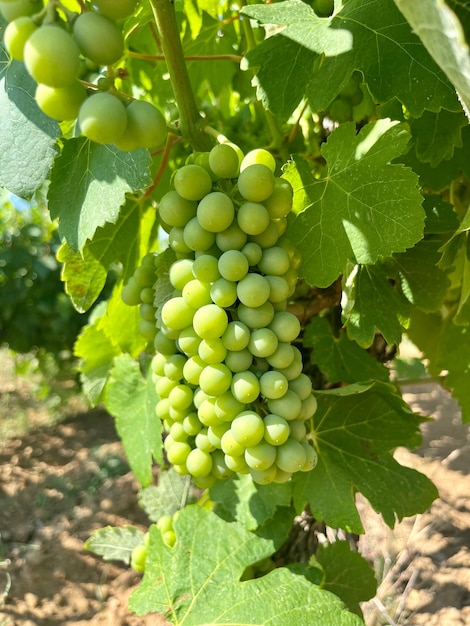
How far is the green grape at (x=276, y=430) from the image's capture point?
69 cm

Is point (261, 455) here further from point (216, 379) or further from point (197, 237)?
point (197, 237)

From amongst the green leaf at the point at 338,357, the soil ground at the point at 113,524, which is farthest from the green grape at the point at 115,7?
the soil ground at the point at 113,524

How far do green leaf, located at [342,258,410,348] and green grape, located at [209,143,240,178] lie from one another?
30 centimetres

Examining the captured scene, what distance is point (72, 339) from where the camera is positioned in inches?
206

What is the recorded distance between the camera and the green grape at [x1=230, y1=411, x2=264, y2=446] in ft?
2.26

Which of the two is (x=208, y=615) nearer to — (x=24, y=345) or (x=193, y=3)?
(x=193, y=3)

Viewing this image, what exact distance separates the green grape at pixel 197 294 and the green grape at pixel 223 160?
0.14 meters

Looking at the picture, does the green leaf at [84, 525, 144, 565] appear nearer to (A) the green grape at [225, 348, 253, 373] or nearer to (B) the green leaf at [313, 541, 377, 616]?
(B) the green leaf at [313, 541, 377, 616]

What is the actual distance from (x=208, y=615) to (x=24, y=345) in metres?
4.44

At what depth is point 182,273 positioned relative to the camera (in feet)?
2.48

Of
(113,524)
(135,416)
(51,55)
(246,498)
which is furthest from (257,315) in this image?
(113,524)

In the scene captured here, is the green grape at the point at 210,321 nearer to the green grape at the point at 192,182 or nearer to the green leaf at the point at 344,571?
the green grape at the point at 192,182

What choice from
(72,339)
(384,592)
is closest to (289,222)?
(384,592)

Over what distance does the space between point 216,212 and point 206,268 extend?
71mm
